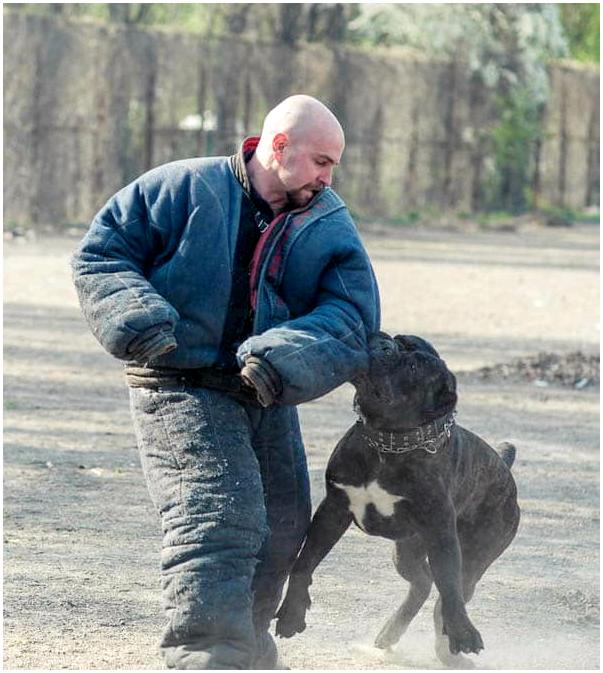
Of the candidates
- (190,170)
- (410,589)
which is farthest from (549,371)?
(190,170)

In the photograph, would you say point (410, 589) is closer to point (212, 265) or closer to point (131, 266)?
point (212, 265)

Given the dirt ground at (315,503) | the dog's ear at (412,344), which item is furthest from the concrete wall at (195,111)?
the dog's ear at (412,344)

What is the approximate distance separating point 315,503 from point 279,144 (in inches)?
125

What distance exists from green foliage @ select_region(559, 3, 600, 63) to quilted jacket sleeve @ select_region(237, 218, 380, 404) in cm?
3426

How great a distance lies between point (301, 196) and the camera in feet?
15.5

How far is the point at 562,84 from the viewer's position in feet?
100

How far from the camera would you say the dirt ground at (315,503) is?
5.52 metres

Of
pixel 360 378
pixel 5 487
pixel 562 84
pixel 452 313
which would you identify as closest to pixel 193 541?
pixel 360 378

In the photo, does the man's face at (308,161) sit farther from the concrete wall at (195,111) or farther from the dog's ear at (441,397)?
the concrete wall at (195,111)

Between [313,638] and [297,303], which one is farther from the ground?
[297,303]

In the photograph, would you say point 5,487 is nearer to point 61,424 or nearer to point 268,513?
point 61,424

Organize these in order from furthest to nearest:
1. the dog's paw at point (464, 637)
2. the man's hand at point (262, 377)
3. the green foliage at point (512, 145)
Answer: the green foliage at point (512, 145)
the dog's paw at point (464, 637)
the man's hand at point (262, 377)

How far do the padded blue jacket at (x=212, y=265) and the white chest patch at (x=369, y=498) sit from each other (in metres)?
0.56

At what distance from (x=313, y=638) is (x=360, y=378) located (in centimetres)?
115
